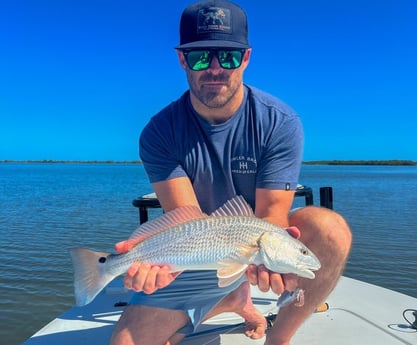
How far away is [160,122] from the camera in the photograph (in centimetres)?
388

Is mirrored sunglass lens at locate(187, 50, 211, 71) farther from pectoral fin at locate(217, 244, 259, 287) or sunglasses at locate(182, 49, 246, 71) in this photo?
pectoral fin at locate(217, 244, 259, 287)

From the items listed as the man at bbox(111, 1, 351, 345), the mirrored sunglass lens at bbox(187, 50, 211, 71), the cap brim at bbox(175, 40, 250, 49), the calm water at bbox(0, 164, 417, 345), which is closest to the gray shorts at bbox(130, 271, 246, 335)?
the man at bbox(111, 1, 351, 345)

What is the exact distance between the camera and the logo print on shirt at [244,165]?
144 inches

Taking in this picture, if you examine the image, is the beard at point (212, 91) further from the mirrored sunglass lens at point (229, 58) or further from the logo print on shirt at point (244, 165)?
the logo print on shirt at point (244, 165)

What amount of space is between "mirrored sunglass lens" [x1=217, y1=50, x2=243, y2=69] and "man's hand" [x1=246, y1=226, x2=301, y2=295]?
1.64m

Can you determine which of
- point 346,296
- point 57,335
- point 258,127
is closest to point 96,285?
point 57,335

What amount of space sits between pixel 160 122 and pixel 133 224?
12061mm

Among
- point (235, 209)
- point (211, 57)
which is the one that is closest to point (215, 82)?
point (211, 57)

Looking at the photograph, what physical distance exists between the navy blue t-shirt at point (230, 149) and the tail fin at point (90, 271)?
0.99 meters

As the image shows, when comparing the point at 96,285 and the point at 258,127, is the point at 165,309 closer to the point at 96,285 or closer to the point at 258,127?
the point at 96,285

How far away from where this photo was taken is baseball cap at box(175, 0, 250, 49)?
3.43m

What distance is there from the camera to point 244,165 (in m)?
3.68

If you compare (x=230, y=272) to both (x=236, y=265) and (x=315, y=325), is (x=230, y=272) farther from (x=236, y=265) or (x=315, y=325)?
(x=315, y=325)

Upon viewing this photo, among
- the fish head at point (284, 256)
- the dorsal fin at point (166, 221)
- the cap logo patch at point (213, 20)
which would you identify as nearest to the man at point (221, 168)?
the cap logo patch at point (213, 20)
